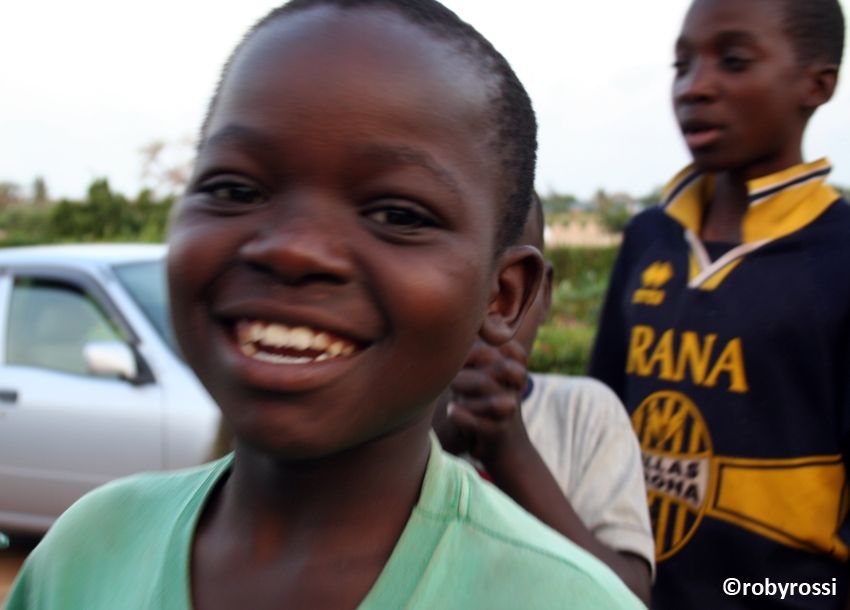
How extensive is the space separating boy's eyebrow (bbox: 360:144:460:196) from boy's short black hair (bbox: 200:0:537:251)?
113 millimetres

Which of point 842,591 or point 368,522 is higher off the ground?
point 368,522

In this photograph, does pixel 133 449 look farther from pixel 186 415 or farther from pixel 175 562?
pixel 175 562

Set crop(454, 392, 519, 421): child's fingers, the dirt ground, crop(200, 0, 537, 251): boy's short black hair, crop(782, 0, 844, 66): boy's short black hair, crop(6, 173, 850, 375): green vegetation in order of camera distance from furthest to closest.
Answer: crop(6, 173, 850, 375): green vegetation
the dirt ground
crop(782, 0, 844, 66): boy's short black hair
crop(454, 392, 519, 421): child's fingers
crop(200, 0, 537, 251): boy's short black hair

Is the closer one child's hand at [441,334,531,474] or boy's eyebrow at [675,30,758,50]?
child's hand at [441,334,531,474]

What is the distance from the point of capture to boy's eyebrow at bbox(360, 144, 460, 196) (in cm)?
109

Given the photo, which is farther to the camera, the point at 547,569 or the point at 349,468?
the point at 349,468

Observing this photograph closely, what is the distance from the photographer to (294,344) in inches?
43.1

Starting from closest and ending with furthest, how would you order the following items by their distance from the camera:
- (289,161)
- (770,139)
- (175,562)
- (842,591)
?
(289,161), (175,562), (842,591), (770,139)

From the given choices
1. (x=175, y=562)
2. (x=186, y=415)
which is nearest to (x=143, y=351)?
(x=186, y=415)

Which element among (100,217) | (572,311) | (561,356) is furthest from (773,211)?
(100,217)

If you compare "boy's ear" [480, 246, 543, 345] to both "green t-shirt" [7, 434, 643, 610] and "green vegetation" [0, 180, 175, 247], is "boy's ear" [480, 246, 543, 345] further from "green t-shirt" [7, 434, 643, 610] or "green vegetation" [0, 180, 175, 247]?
"green vegetation" [0, 180, 175, 247]

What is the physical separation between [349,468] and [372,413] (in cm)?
13

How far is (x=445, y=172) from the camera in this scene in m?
1.14

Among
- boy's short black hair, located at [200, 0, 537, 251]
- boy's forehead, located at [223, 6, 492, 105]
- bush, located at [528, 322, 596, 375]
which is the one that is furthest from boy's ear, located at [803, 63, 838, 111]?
bush, located at [528, 322, 596, 375]
